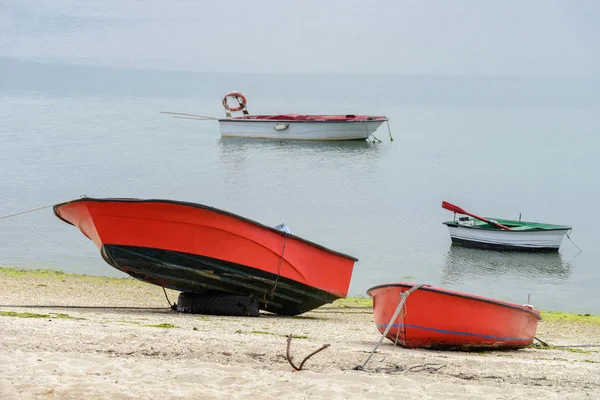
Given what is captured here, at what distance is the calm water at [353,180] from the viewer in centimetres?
2414

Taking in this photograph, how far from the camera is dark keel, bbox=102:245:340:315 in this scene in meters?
12.5

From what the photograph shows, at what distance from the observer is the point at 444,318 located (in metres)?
10.4

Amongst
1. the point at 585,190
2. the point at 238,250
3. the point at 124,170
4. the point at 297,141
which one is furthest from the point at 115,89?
the point at 238,250

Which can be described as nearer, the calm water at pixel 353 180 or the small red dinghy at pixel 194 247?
the small red dinghy at pixel 194 247

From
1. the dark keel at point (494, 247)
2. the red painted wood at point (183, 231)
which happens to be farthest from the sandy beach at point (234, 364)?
the dark keel at point (494, 247)

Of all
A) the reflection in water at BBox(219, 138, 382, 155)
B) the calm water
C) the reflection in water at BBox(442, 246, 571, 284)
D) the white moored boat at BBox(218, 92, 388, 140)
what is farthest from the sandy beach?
the white moored boat at BBox(218, 92, 388, 140)

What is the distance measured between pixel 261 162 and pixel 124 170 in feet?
21.8

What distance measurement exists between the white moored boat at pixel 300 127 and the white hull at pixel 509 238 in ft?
85.4

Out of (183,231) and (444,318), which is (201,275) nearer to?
(183,231)

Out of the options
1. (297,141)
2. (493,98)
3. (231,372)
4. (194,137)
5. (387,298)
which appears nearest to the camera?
(231,372)

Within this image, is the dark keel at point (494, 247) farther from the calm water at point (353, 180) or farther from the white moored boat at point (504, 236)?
the calm water at point (353, 180)

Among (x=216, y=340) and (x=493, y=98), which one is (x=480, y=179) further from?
(x=493, y=98)

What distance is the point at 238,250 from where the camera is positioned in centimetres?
1266

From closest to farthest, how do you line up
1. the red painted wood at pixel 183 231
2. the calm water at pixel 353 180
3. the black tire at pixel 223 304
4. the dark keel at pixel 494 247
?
the red painted wood at pixel 183 231 < the black tire at pixel 223 304 < the calm water at pixel 353 180 < the dark keel at pixel 494 247
